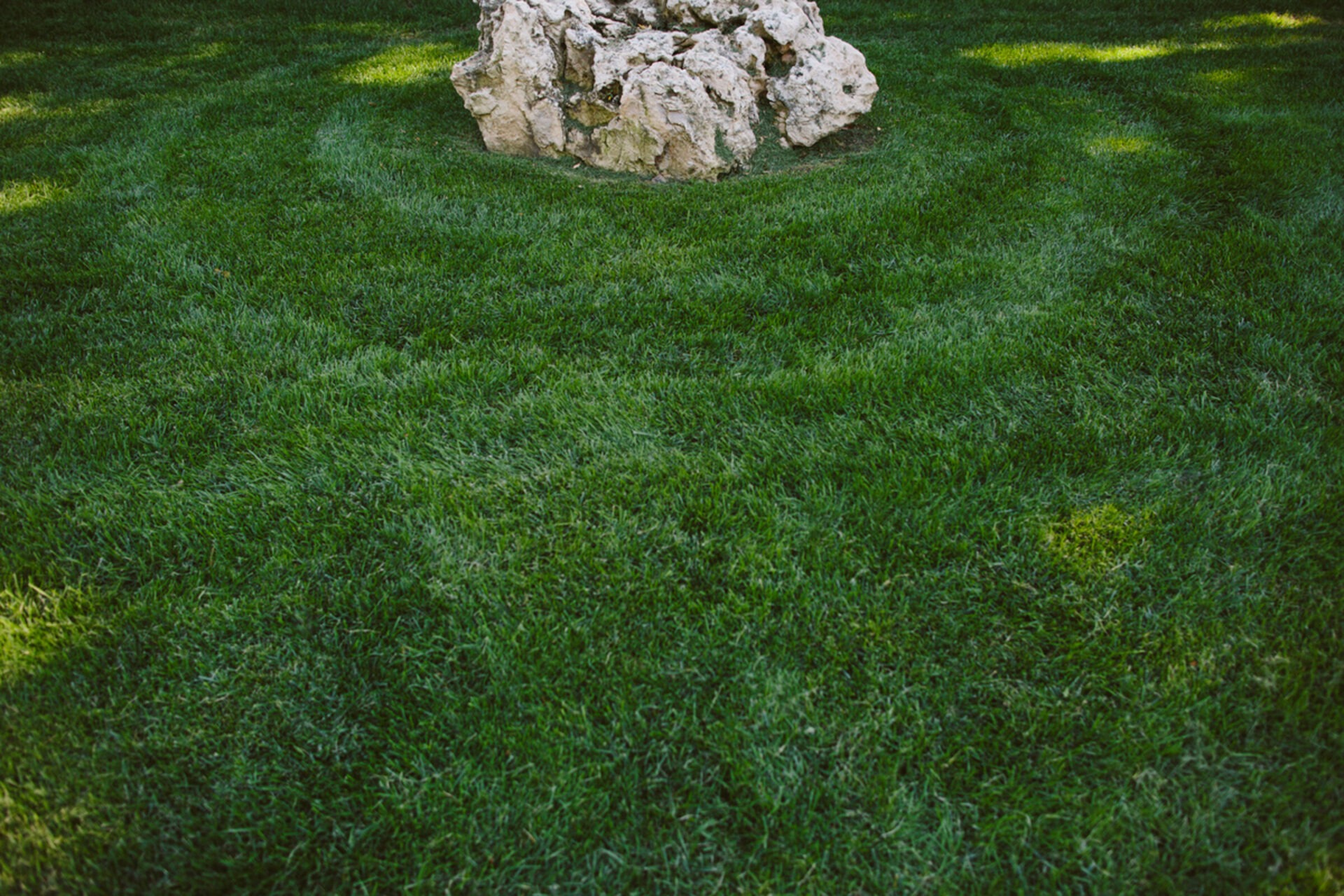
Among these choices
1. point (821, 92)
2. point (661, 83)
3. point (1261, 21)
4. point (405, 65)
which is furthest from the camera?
point (1261, 21)

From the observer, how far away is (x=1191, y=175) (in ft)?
15.5

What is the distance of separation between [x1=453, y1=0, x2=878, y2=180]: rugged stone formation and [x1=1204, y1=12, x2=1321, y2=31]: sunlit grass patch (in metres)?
5.80

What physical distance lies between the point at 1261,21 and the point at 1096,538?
30.8 ft

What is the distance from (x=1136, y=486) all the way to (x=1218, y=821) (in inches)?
45.2

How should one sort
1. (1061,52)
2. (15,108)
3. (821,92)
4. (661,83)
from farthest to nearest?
(1061,52) → (15,108) → (821,92) → (661,83)

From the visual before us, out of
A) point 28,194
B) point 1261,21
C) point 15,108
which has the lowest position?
point 28,194

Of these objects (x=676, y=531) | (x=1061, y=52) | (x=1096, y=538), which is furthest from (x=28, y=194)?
(x=1061, y=52)

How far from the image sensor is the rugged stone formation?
4812 millimetres

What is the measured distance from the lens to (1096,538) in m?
2.36

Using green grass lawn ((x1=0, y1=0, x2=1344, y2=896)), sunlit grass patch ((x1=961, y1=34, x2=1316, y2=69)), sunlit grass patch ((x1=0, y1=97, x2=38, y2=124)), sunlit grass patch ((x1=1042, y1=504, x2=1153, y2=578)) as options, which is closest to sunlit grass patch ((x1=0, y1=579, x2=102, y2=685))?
green grass lawn ((x1=0, y1=0, x2=1344, y2=896))

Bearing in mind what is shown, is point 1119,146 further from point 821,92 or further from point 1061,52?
point 1061,52

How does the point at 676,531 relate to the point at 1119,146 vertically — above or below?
below

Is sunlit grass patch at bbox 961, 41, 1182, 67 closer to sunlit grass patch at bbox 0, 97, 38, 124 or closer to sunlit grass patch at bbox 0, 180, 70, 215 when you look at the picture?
sunlit grass patch at bbox 0, 180, 70, 215

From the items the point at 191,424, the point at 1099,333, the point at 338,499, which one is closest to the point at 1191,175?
the point at 1099,333
